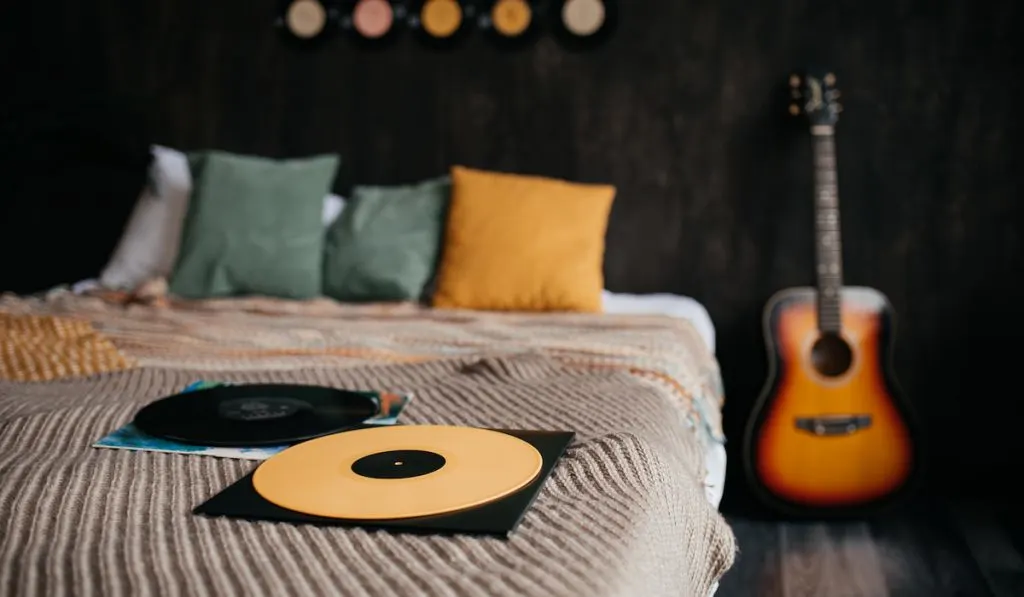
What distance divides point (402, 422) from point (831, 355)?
5.51 ft

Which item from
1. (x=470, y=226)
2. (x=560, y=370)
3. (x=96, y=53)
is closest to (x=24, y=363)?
(x=560, y=370)

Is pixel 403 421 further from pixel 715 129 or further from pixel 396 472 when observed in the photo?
pixel 715 129

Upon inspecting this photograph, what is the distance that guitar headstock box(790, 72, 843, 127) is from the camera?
2.62m

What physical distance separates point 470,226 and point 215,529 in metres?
1.83

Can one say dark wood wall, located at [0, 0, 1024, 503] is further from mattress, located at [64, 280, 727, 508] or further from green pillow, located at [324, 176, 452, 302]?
green pillow, located at [324, 176, 452, 302]

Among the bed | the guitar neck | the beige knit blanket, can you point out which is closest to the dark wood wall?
the guitar neck

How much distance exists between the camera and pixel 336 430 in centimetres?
110

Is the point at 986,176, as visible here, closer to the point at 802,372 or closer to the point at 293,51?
the point at 802,372

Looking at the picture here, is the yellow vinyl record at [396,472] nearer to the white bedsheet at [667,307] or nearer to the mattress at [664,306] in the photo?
the mattress at [664,306]

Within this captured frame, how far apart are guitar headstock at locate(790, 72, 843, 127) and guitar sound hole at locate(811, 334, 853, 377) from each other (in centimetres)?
61

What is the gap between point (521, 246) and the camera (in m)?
2.54

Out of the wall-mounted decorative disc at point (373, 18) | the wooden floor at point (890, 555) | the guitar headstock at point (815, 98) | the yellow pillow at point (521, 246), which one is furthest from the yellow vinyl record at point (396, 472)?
the wall-mounted decorative disc at point (373, 18)

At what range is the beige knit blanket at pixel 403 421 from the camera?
29.5 inches

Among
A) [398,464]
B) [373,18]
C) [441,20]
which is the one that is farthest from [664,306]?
[398,464]
